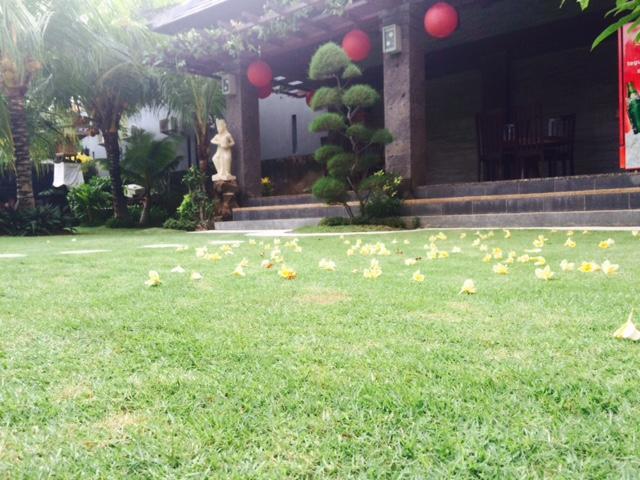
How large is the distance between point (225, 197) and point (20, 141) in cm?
431

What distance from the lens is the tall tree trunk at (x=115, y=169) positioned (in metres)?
13.1

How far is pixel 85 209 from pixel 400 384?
620 inches

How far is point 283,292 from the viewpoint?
2.02 meters

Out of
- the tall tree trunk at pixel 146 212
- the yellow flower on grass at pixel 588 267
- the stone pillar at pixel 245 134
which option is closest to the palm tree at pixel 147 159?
the tall tree trunk at pixel 146 212

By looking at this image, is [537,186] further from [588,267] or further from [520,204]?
[588,267]

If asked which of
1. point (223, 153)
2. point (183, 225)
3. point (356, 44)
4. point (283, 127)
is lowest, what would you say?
point (183, 225)

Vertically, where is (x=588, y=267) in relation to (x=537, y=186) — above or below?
below

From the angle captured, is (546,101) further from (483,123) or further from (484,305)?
(484,305)

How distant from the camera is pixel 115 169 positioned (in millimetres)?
13188

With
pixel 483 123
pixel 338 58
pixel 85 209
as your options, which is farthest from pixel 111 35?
pixel 483 123

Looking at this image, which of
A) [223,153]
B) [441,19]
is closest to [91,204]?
[223,153]

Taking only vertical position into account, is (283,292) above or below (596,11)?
below

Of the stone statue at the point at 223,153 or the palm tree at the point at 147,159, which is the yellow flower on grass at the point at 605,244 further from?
the palm tree at the point at 147,159

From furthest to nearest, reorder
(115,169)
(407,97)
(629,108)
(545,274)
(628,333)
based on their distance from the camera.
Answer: (115,169) < (407,97) < (629,108) < (545,274) < (628,333)
